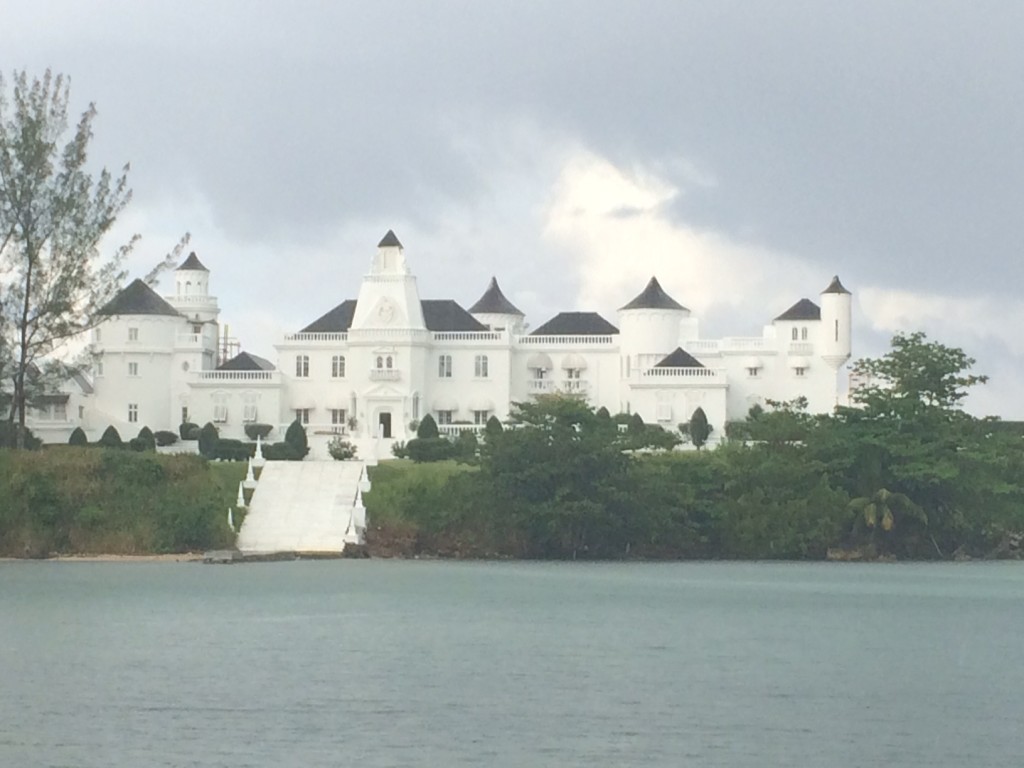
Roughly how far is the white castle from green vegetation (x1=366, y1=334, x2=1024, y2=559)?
25509 mm

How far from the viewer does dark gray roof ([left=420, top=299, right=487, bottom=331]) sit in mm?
97125

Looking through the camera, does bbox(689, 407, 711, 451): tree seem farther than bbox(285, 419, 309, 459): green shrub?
Yes

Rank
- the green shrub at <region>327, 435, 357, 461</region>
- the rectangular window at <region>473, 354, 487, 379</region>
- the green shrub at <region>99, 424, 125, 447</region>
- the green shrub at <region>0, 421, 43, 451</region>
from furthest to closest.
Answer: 1. the rectangular window at <region>473, 354, 487, 379</region>
2. the green shrub at <region>99, 424, 125, 447</region>
3. the green shrub at <region>327, 435, 357, 461</region>
4. the green shrub at <region>0, 421, 43, 451</region>

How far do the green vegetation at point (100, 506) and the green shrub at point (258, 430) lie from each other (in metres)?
28.8

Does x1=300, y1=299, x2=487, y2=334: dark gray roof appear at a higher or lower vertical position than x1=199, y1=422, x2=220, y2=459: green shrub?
higher

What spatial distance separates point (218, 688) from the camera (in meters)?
32.2

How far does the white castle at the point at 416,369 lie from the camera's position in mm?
92812

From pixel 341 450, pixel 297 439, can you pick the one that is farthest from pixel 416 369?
pixel 341 450

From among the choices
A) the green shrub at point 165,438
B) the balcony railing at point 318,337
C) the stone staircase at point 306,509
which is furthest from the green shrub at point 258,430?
the stone staircase at point 306,509

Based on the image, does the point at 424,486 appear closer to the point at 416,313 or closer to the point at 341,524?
the point at 341,524

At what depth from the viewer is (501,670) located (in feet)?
116

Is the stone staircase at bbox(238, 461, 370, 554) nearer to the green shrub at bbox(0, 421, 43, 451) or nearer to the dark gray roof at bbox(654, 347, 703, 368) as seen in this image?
the green shrub at bbox(0, 421, 43, 451)

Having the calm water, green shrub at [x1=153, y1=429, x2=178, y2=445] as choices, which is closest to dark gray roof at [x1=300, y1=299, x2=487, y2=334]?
green shrub at [x1=153, y1=429, x2=178, y2=445]

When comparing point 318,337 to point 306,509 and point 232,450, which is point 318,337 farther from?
point 306,509
